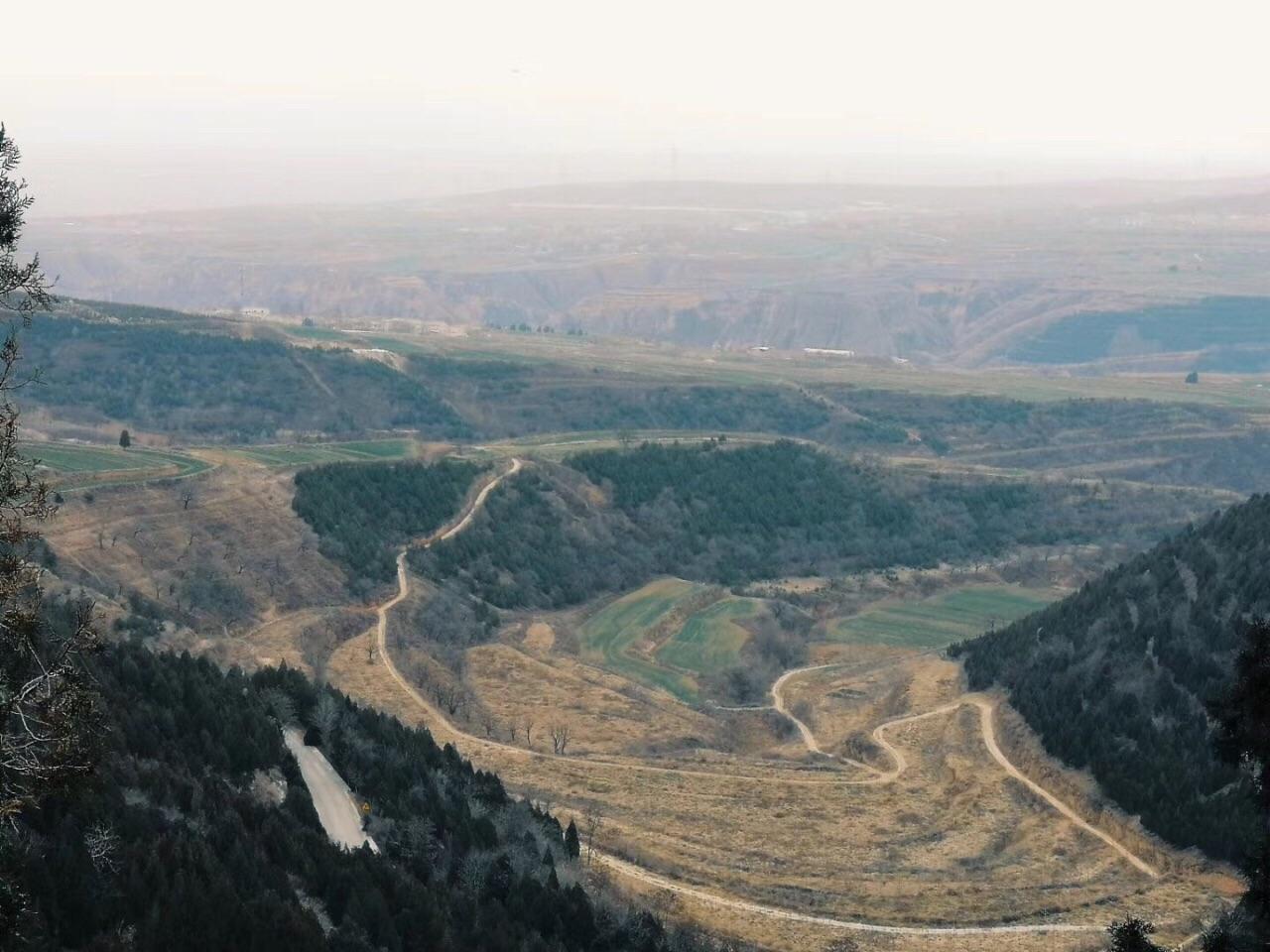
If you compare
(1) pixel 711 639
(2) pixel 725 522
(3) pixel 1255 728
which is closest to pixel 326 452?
(2) pixel 725 522

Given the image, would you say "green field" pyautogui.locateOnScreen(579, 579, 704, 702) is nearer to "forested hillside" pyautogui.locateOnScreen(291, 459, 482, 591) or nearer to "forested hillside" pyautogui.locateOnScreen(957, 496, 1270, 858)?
"forested hillside" pyautogui.locateOnScreen(291, 459, 482, 591)

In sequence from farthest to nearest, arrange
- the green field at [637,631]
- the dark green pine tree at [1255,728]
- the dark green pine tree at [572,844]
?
the green field at [637,631], the dark green pine tree at [572,844], the dark green pine tree at [1255,728]

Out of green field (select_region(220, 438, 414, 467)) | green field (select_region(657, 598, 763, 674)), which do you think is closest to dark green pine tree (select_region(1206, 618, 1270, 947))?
green field (select_region(657, 598, 763, 674))

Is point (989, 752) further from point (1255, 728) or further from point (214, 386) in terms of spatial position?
point (214, 386)

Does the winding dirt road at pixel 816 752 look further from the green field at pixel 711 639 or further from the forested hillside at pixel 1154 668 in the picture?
the green field at pixel 711 639

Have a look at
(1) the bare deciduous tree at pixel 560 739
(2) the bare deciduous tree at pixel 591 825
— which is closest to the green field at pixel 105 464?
(1) the bare deciduous tree at pixel 560 739

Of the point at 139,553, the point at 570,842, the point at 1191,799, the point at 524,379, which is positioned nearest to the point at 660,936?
the point at 570,842

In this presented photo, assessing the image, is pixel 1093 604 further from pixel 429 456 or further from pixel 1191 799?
pixel 429 456
